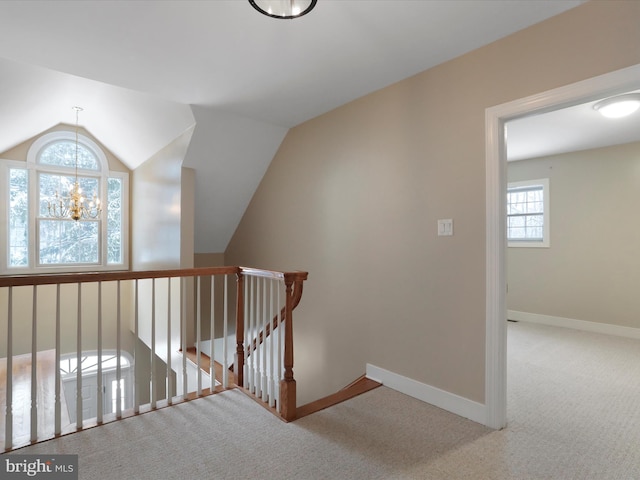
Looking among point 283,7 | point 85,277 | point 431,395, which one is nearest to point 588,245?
point 431,395

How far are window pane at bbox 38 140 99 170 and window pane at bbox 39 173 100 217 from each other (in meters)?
0.21

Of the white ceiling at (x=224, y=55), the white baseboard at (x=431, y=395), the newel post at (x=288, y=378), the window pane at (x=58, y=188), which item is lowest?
the white baseboard at (x=431, y=395)

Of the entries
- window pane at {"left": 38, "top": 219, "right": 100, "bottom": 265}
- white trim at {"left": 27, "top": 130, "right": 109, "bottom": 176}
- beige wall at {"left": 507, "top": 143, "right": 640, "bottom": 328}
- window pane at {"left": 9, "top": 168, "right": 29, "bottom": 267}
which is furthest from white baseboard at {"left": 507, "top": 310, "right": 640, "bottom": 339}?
window pane at {"left": 9, "top": 168, "right": 29, "bottom": 267}

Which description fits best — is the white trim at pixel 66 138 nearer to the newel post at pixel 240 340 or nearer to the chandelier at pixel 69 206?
the chandelier at pixel 69 206

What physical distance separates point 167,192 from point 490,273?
12.9 ft

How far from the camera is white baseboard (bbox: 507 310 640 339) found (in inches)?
166

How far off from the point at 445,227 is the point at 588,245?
3436 mm

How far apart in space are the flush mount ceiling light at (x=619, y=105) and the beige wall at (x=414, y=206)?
4.61 feet

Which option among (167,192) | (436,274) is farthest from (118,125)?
(436,274)

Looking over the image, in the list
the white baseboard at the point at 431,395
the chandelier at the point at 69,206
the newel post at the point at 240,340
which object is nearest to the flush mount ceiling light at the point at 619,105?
the white baseboard at the point at 431,395

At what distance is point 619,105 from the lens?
2916 millimetres

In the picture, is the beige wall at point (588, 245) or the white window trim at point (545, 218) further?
the white window trim at point (545, 218)

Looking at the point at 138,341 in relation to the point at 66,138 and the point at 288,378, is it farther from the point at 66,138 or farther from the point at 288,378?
the point at 288,378

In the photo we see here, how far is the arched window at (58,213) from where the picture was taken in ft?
16.7
